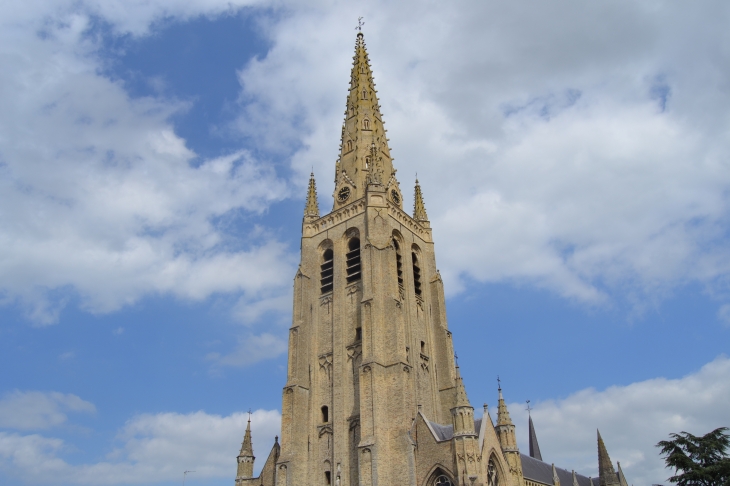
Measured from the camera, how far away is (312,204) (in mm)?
51625

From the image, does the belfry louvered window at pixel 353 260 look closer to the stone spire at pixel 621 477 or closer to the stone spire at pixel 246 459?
the stone spire at pixel 246 459

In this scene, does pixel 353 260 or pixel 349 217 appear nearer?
pixel 353 260

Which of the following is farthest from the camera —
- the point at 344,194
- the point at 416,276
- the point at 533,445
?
the point at 533,445

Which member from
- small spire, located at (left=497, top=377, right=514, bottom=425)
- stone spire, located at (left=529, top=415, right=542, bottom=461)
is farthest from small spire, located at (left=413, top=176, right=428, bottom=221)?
stone spire, located at (left=529, top=415, right=542, bottom=461)

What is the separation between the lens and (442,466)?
35219 mm

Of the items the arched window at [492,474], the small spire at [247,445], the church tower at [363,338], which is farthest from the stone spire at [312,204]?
the arched window at [492,474]

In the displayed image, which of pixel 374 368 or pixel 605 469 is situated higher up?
pixel 374 368

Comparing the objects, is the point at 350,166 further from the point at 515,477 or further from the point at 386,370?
the point at 515,477

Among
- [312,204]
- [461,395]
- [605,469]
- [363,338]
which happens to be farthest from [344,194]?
[605,469]

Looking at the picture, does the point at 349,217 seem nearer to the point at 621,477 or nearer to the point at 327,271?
the point at 327,271

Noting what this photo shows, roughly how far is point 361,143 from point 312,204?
A: 253 inches

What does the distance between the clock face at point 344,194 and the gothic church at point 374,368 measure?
12cm

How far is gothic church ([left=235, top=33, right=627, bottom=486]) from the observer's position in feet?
120

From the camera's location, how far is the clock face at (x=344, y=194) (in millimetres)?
50375
